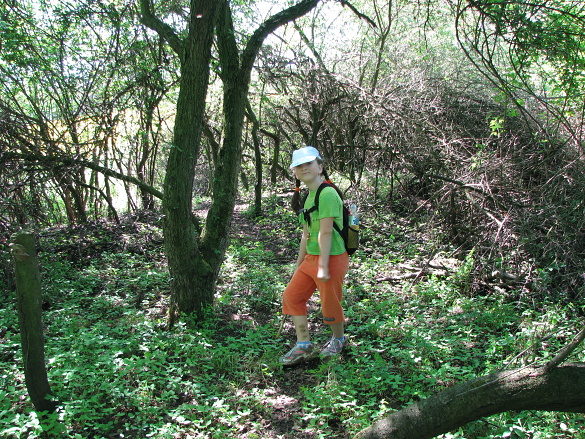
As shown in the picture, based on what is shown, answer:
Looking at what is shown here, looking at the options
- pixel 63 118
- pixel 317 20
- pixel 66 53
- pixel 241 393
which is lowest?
pixel 241 393

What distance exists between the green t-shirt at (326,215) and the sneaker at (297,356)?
37.0 inches

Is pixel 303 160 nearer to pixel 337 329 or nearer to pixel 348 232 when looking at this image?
pixel 348 232

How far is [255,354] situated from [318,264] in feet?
3.72

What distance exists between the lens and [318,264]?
395 centimetres

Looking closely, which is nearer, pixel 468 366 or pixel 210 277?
pixel 468 366

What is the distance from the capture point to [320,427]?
3.11 meters

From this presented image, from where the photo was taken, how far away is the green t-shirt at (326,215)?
12.6ft

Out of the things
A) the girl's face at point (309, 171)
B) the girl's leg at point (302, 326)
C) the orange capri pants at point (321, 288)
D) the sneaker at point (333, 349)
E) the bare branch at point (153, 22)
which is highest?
the bare branch at point (153, 22)

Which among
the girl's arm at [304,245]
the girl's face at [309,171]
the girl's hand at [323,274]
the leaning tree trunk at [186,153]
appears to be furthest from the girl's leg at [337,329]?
the leaning tree trunk at [186,153]

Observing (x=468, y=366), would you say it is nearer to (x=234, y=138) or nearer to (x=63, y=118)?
(x=234, y=138)

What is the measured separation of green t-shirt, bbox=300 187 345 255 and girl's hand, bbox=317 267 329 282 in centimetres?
20

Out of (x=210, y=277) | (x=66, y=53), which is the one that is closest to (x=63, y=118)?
(x=66, y=53)

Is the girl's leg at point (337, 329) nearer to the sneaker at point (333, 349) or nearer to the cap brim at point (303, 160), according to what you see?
the sneaker at point (333, 349)

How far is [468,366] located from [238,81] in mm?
4012
